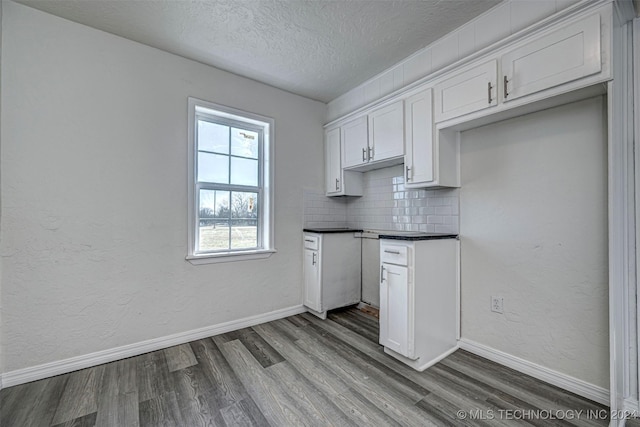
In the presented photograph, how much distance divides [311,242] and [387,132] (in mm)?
1476

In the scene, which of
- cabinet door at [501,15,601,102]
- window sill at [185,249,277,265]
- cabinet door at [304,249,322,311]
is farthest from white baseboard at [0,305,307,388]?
cabinet door at [501,15,601,102]

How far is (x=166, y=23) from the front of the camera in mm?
2094

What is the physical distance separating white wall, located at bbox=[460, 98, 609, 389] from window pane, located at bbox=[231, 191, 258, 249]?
2.13 m

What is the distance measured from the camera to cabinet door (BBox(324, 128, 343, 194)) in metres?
3.34

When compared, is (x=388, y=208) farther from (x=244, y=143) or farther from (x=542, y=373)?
(x=542, y=373)

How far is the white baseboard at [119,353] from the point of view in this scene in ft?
6.22

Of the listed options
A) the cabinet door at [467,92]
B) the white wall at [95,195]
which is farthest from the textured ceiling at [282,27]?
the cabinet door at [467,92]

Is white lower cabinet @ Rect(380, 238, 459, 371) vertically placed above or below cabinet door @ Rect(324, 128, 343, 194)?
below

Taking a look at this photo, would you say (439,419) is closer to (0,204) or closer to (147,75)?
(0,204)

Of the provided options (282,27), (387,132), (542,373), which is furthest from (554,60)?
(542,373)

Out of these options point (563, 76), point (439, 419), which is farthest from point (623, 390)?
point (563, 76)

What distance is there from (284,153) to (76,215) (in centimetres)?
197

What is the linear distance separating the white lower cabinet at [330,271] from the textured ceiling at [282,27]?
184 cm

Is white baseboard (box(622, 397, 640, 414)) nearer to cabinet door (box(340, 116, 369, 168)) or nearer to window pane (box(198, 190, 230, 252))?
cabinet door (box(340, 116, 369, 168))
